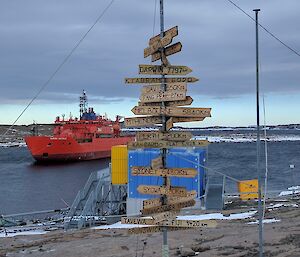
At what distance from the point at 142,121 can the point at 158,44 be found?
1.29 meters

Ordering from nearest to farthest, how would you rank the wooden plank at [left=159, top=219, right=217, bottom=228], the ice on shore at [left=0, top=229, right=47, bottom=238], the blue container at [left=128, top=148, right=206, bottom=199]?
1. the wooden plank at [left=159, top=219, right=217, bottom=228]
2. the ice on shore at [left=0, top=229, right=47, bottom=238]
3. the blue container at [left=128, top=148, right=206, bottom=199]

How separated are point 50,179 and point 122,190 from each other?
3379 centimetres

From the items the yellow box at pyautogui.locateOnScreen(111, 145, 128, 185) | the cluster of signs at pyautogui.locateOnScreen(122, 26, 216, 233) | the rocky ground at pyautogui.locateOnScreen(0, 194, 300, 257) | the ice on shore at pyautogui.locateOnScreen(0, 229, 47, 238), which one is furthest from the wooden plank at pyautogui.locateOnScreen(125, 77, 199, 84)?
the yellow box at pyautogui.locateOnScreen(111, 145, 128, 185)

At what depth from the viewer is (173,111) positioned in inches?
329

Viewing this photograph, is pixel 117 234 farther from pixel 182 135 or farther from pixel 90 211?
pixel 182 135

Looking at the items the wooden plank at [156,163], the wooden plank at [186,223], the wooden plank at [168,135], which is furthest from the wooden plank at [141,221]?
the wooden plank at [168,135]

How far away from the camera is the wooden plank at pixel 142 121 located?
8602mm

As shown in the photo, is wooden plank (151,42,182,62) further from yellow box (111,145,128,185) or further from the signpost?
yellow box (111,145,128,185)

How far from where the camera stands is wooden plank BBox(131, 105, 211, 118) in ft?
27.1

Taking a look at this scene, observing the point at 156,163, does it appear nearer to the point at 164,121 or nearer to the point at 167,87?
the point at 164,121

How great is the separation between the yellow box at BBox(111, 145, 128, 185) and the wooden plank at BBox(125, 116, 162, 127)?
16977mm

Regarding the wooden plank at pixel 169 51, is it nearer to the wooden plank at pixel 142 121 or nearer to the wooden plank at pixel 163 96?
the wooden plank at pixel 163 96

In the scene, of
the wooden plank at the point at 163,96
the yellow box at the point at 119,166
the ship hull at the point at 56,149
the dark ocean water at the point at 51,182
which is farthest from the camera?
the ship hull at the point at 56,149

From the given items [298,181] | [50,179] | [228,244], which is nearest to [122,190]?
[228,244]
